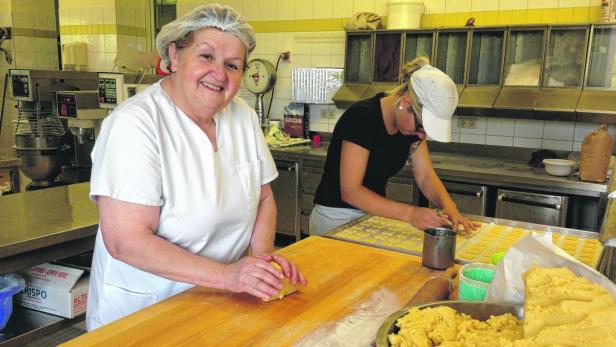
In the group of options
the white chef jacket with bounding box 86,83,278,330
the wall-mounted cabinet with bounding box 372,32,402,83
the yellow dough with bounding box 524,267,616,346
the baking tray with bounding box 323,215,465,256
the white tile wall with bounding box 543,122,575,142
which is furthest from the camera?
the wall-mounted cabinet with bounding box 372,32,402,83

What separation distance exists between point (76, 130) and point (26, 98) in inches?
21.3

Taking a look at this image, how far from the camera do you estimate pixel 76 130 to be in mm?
4223

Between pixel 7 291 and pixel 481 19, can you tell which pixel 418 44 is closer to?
pixel 481 19

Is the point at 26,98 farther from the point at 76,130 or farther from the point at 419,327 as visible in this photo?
the point at 419,327

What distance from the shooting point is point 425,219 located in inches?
82.2

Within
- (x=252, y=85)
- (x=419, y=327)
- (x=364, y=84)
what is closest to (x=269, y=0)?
(x=252, y=85)

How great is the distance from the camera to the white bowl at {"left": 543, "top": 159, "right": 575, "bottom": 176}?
3.72 m

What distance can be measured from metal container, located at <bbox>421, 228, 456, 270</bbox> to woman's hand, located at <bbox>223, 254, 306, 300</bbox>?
21.1 inches

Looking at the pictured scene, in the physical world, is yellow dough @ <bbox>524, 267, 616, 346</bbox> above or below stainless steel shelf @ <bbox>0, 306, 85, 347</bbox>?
above

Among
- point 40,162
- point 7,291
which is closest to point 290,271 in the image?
point 7,291

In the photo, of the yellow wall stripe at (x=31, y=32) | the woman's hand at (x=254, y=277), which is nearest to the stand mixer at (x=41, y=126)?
the yellow wall stripe at (x=31, y=32)

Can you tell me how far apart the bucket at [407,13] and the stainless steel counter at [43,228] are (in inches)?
119

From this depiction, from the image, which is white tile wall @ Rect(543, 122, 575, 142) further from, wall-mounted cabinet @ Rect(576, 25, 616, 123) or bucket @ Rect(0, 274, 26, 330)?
bucket @ Rect(0, 274, 26, 330)

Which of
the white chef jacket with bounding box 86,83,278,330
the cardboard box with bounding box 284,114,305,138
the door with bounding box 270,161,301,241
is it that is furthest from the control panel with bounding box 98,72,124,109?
the white chef jacket with bounding box 86,83,278,330
